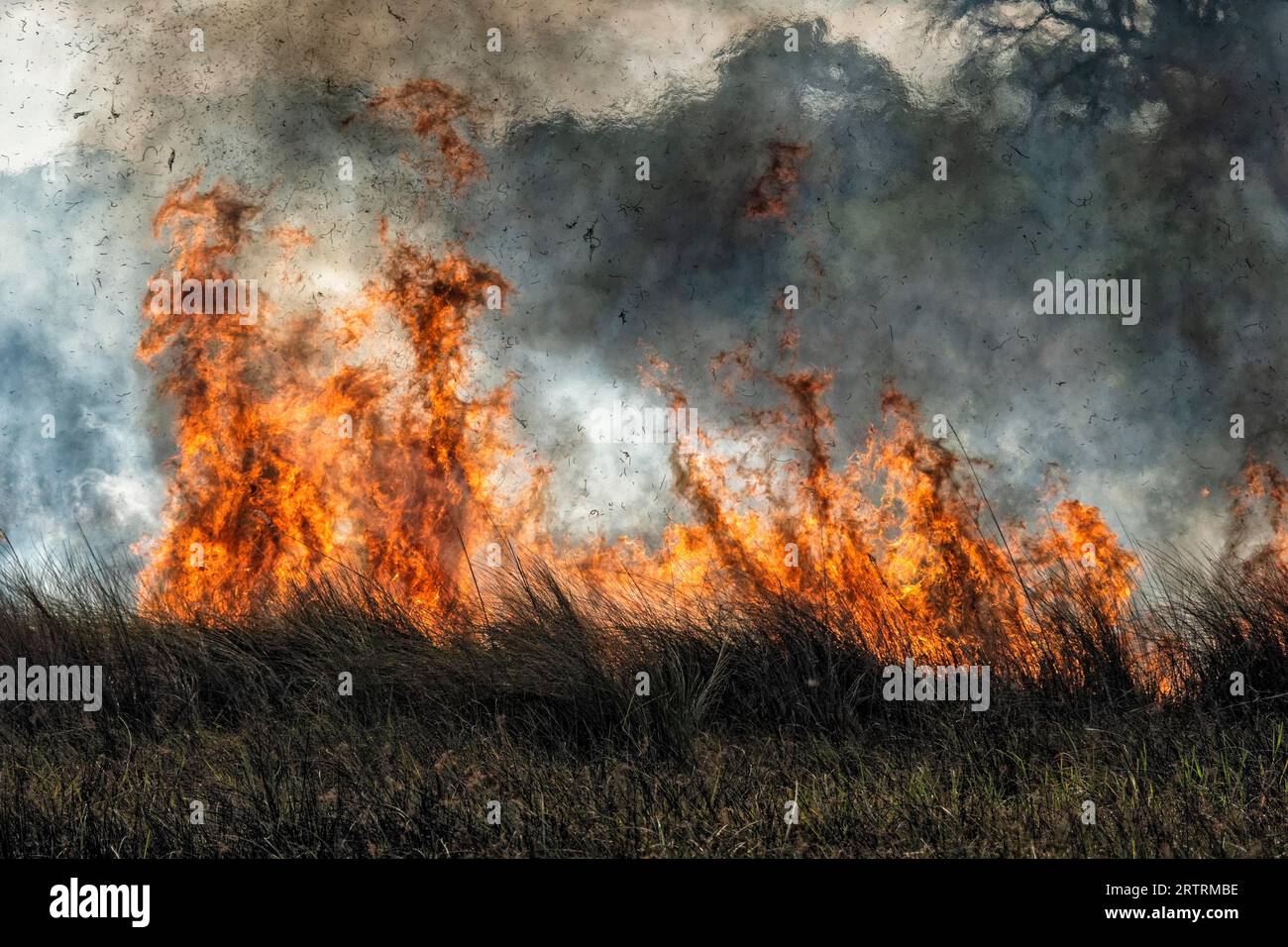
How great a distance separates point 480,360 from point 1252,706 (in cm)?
761

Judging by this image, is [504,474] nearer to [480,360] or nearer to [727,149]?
[480,360]

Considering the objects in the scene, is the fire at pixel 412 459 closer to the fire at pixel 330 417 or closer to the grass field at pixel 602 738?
the fire at pixel 330 417

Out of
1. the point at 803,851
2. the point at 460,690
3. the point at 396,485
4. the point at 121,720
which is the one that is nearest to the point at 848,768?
Answer: the point at 803,851

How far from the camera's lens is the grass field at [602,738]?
211 inches

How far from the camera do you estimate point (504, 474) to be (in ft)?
36.9

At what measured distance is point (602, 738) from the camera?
23.1 feet

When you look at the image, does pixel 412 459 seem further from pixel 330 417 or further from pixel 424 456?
pixel 330 417

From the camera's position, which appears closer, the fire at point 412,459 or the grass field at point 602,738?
the grass field at point 602,738

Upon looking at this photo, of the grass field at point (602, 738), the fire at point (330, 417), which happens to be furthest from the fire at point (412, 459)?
the grass field at point (602, 738)

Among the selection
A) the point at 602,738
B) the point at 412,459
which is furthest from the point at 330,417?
the point at 602,738

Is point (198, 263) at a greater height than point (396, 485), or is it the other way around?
point (198, 263)

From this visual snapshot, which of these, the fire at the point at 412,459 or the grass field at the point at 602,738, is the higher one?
the fire at the point at 412,459

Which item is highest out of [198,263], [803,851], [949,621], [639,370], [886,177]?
[886,177]

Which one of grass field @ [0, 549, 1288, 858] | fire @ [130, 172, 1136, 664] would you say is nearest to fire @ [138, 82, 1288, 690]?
fire @ [130, 172, 1136, 664]
